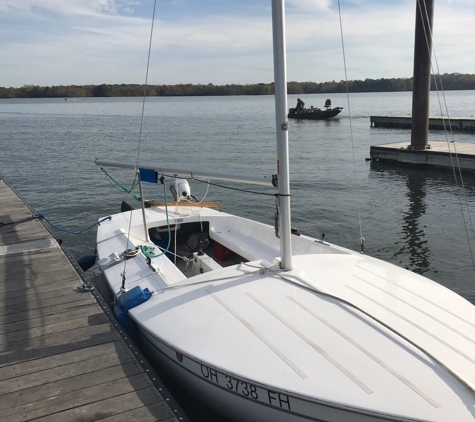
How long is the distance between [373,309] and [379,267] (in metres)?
1.28

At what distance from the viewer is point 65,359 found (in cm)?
466

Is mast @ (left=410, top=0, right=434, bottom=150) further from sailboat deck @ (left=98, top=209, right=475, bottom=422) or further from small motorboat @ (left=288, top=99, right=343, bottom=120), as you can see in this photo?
small motorboat @ (left=288, top=99, right=343, bottom=120)

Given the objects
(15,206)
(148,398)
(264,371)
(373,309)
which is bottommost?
(148,398)

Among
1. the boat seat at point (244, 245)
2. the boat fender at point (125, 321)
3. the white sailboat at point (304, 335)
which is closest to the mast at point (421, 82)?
the boat seat at point (244, 245)

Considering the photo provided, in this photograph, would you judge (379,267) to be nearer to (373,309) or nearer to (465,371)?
(373,309)

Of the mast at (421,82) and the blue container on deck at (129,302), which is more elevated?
the mast at (421,82)

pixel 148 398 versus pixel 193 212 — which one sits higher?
pixel 193 212

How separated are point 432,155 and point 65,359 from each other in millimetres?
20395

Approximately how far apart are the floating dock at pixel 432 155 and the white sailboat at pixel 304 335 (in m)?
15.8

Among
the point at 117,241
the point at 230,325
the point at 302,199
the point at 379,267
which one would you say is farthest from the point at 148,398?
the point at 302,199

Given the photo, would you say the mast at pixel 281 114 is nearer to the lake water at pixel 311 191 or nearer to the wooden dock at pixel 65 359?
the wooden dock at pixel 65 359

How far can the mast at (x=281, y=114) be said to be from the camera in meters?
4.67

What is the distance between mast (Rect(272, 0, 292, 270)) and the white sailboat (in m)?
0.01

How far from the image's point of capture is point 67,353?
4.77 m
